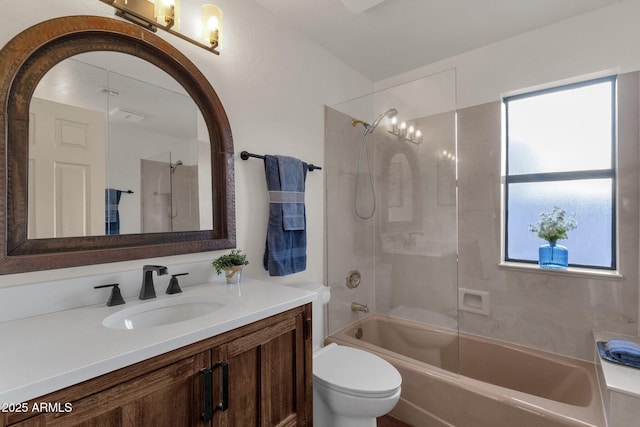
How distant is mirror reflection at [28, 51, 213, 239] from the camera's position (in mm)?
1085

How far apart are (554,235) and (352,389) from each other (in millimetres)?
1713

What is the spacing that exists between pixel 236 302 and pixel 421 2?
1.99 metres

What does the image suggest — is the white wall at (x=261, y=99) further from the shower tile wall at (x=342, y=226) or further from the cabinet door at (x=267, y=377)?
the cabinet door at (x=267, y=377)

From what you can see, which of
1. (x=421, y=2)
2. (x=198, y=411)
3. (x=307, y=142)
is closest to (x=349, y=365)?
(x=198, y=411)

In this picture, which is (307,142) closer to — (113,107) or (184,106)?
(184,106)

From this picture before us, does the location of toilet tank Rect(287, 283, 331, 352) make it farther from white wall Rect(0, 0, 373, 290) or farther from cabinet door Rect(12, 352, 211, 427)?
cabinet door Rect(12, 352, 211, 427)

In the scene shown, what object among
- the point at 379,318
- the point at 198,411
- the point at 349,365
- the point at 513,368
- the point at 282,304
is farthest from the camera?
the point at 379,318

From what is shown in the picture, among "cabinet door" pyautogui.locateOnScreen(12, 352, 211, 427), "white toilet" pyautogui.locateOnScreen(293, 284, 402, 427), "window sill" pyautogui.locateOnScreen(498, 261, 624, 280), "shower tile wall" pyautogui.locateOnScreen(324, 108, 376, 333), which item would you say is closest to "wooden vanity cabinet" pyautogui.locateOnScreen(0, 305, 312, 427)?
"cabinet door" pyautogui.locateOnScreen(12, 352, 211, 427)

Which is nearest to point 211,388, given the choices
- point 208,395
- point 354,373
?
point 208,395

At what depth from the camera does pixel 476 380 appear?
1.70 m

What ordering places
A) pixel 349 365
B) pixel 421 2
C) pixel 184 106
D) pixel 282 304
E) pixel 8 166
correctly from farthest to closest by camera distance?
1. pixel 421 2
2. pixel 349 365
3. pixel 184 106
4. pixel 282 304
5. pixel 8 166

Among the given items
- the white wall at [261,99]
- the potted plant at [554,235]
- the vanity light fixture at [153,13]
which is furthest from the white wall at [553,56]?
the vanity light fixture at [153,13]

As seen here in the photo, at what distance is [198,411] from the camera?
86 centimetres

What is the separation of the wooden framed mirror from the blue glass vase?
2.21 metres
